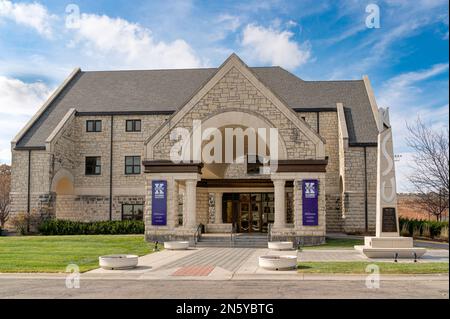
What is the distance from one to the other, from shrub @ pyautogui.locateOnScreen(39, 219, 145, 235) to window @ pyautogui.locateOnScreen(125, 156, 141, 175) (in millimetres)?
5702

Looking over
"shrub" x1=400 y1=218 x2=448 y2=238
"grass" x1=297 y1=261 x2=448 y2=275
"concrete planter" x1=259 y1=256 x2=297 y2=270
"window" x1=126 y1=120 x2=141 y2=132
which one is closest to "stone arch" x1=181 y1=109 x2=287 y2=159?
"grass" x1=297 y1=261 x2=448 y2=275

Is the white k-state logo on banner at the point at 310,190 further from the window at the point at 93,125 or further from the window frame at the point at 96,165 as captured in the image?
the window at the point at 93,125

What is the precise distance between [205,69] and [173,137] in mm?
21068

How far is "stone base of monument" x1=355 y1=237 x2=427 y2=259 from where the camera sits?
21688 millimetres

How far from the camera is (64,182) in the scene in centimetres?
4344

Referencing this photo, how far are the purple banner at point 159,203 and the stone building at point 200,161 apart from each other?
115 millimetres

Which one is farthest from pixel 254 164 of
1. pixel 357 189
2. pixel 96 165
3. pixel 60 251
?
pixel 60 251

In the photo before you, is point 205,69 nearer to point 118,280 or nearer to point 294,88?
point 294,88

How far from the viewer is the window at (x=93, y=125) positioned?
44.5 m

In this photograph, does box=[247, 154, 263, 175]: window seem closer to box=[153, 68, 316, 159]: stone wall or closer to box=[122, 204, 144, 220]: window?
box=[122, 204, 144, 220]: window

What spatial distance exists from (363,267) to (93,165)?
30.9m

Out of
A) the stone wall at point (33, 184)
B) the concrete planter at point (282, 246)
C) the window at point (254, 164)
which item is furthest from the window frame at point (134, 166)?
the concrete planter at point (282, 246)

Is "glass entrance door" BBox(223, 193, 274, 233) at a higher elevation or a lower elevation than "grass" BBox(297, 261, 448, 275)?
higher
